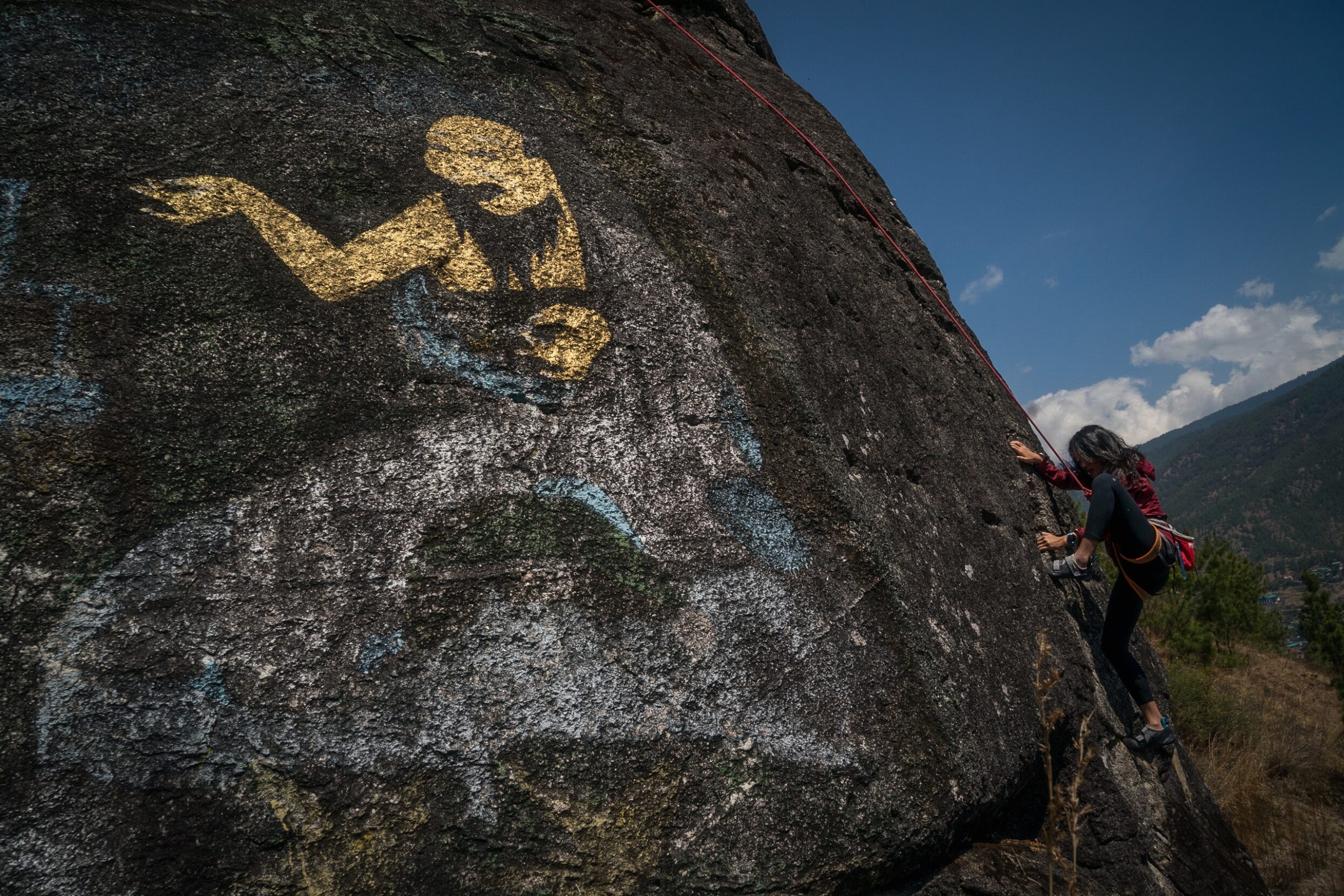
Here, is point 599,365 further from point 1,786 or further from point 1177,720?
point 1177,720

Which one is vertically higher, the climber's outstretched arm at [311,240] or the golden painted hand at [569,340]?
the golden painted hand at [569,340]

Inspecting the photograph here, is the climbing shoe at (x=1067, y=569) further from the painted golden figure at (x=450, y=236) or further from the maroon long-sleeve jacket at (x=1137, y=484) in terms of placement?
the painted golden figure at (x=450, y=236)

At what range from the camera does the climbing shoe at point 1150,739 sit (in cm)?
305

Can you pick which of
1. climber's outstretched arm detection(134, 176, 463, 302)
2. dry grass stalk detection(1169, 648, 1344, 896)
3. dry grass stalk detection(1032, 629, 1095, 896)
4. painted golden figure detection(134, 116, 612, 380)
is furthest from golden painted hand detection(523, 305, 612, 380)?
dry grass stalk detection(1169, 648, 1344, 896)

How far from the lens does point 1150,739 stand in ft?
10.0

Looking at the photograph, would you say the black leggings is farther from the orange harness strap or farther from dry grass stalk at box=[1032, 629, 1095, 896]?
dry grass stalk at box=[1032, 629, 1095, 896]

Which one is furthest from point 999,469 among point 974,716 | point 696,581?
point 696,581

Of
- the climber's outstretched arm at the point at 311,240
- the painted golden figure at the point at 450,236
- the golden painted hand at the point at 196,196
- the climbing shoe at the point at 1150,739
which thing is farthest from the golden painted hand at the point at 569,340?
the climbing shoe at the point at 1150,739

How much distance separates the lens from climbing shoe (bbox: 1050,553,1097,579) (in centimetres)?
295

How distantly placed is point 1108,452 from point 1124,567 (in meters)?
0.49

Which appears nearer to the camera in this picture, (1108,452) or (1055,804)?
(1055,804)

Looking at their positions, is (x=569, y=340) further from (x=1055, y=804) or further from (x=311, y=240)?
(x=1055, y=804)

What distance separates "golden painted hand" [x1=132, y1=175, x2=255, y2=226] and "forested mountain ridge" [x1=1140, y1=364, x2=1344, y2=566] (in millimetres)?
125678

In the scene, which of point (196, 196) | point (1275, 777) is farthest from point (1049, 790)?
point (1275, 777)
